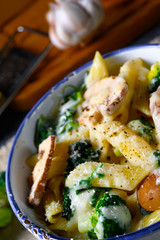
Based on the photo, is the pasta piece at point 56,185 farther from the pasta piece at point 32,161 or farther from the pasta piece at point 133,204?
the pasta piece at point 133,204

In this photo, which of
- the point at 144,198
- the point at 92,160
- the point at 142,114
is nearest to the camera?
the point at 144,198

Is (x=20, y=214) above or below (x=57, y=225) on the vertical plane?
above

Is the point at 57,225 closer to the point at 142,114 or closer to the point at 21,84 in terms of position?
the point at 142,114

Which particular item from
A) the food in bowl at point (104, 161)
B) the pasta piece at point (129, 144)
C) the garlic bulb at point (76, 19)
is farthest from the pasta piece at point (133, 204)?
the garlic bulb at point (76, 19)

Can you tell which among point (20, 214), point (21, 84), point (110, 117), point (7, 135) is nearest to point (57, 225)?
point (20, 214)

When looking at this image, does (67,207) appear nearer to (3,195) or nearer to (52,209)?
(52,209)

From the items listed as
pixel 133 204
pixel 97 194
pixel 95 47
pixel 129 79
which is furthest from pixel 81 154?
pixel 95 47

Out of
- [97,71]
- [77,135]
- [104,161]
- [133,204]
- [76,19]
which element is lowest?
[133,204]
